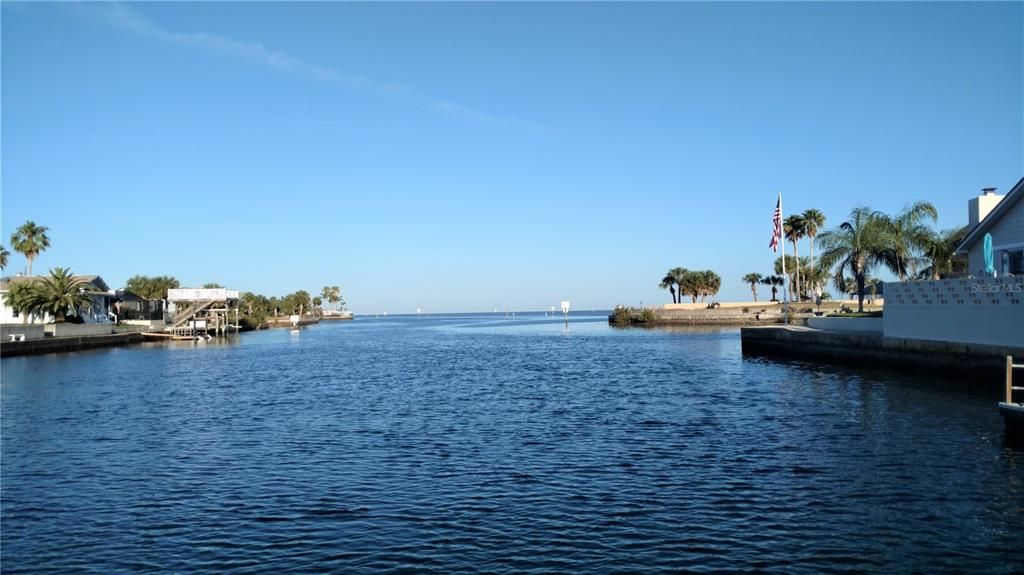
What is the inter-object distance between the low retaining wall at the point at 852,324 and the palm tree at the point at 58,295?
67872mm

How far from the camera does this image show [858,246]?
168 feet

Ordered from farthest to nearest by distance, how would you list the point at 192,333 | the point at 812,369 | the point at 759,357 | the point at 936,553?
the point at 192,333, the point at 759,357, the point at 812,369, the point at 936,553

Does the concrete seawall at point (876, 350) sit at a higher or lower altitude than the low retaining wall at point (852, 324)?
lower

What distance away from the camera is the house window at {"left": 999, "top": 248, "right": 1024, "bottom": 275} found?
3409cm

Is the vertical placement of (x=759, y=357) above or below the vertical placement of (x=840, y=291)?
below

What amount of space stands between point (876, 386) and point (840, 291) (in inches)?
1042

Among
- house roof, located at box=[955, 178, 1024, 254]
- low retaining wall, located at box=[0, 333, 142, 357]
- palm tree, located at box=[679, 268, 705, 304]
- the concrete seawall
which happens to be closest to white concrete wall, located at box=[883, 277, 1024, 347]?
the concrete seawall

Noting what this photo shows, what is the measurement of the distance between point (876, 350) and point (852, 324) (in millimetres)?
6454

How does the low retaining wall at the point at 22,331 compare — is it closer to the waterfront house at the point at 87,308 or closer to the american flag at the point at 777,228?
the waterfront house at the point at 87,308

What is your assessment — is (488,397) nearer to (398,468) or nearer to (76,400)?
(398,468)

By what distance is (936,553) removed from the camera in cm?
1020

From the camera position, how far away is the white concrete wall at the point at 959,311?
87.1 feet

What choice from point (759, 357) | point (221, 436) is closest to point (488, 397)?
point (221, 436)

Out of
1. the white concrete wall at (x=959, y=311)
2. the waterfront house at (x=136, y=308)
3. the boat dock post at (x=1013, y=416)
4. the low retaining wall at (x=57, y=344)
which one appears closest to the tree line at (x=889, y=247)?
the white concrete wall at (x=959, y=311)
